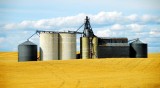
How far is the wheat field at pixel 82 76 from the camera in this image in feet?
83.8

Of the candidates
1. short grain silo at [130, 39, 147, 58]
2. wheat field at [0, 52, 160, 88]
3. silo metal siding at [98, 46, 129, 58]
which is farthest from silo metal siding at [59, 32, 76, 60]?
short grain silo at [130, 39, 147, 58]

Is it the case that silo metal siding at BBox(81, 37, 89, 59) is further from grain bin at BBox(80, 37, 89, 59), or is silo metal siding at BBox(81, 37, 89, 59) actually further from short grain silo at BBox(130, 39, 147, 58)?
short grain silo at BBox(130, 39, 147, 58)

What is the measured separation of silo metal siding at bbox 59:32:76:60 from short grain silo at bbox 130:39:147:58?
42.6 feet

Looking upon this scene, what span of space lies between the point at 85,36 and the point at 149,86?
2830 centimetres

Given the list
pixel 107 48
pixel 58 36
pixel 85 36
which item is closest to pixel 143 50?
pixel 107 48

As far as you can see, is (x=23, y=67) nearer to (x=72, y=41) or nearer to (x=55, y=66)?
(x=55, y=66)

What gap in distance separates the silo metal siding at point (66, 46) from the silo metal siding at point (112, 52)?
5301mm

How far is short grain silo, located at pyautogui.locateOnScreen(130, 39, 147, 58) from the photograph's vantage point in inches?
2158

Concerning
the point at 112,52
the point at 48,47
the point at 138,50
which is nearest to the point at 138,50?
the point at 138,50

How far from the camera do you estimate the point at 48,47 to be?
4722 cm

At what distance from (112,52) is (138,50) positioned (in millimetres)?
6743

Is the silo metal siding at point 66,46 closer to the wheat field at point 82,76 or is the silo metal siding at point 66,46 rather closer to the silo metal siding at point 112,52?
the silo metal siding at point 112,52

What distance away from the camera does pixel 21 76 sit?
29875 mm

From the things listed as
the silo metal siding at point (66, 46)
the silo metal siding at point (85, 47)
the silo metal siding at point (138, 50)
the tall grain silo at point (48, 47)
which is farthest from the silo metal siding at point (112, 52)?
the tall grain silo at point (48, 47)
